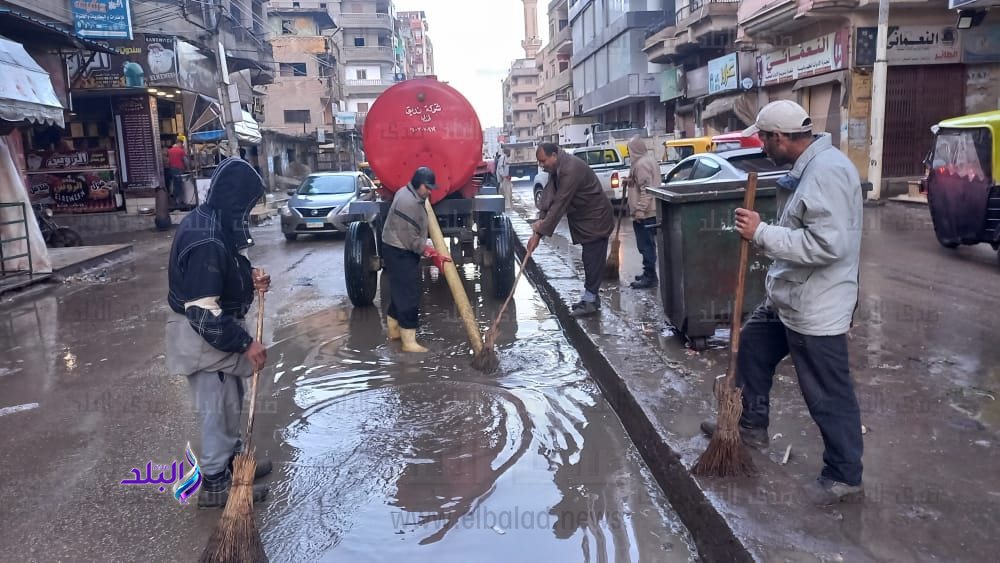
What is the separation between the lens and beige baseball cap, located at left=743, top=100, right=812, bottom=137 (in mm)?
3139

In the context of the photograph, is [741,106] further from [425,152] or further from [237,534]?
[237,534]

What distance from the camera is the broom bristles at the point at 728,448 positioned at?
3.44 metres

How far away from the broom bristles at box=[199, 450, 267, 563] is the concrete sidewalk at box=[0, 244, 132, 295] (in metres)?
8.68

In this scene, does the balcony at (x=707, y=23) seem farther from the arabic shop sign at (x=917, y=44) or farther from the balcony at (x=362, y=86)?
the balcony at (x=362, y=86)

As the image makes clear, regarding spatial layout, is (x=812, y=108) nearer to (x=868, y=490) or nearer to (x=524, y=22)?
(x=868, y=490)

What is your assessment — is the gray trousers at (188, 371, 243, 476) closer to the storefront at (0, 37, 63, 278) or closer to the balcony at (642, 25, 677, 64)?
the storefront at (0, 37, 63, 278)

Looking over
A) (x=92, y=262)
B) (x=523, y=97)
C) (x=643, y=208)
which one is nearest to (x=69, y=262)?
(x=92, y=262)

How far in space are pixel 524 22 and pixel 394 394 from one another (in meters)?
92.5

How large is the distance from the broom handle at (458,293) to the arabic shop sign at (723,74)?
62.8 ft

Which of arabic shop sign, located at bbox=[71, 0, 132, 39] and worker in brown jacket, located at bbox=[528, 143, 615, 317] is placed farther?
arabic shop sign, located at bbox=[71, 0, 132, 39]

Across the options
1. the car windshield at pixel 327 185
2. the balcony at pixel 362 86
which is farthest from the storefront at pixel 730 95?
the balcony at pixel 362 86

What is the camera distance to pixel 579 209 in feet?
23.1

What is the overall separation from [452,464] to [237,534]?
1394 millimetres

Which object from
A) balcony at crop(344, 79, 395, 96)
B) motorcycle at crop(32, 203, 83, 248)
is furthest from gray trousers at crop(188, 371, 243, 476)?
balcony at crop(344, 79, 395, 96)
